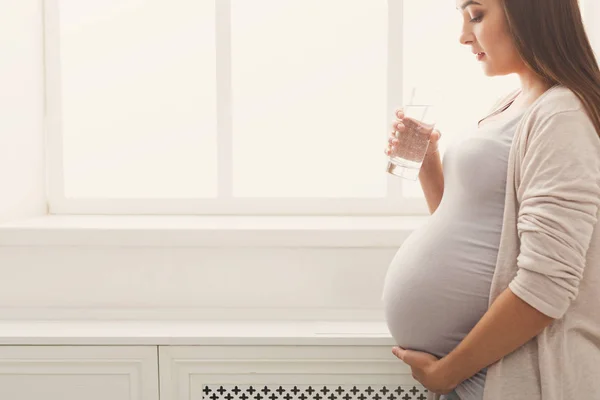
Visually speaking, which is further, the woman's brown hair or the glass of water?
the glass of water

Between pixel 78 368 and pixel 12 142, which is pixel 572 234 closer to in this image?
pixel 78 368

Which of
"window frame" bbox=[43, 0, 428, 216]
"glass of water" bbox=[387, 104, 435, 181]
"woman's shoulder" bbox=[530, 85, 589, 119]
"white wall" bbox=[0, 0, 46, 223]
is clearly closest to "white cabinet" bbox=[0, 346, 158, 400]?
"white wall" bbox=[0, 0, 46, 223]

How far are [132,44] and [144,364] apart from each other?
1053 millimetres

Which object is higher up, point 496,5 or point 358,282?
point 496,5

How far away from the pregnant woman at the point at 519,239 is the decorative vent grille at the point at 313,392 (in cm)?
27

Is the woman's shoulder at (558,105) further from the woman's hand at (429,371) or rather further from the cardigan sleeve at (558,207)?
the woman's hand at (429,371)

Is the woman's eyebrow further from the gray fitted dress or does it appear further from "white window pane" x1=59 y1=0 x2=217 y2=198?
"white window pane" x1=59 y1=0 x2=217 y2=198

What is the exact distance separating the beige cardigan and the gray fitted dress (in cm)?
4

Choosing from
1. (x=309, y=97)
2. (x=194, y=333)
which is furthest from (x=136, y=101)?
(x=194, y=333)

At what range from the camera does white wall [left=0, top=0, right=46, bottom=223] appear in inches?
74.4

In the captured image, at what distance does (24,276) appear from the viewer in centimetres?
183

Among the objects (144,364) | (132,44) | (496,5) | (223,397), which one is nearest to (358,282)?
(223,397)

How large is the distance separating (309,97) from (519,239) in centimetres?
107

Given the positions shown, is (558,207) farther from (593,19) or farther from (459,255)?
(593,19)
